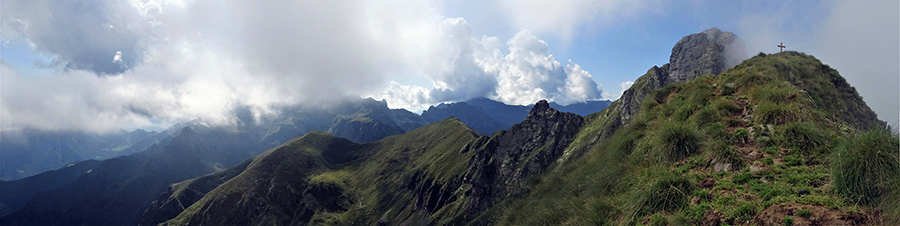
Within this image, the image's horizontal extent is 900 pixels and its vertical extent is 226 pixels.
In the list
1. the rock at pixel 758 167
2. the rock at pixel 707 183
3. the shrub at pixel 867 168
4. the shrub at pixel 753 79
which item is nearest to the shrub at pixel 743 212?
the rock at pixel 707 183

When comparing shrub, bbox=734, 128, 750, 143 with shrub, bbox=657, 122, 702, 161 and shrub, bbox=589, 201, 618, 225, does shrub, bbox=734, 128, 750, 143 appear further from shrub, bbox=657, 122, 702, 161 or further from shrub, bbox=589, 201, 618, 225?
shrub, bbox=589, 201, 618, 225

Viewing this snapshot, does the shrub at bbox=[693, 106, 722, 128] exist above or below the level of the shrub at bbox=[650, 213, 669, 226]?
above

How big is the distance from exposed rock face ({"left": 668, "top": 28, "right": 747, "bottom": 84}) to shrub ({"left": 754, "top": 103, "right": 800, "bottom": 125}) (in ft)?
469

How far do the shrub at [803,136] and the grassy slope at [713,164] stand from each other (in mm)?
25

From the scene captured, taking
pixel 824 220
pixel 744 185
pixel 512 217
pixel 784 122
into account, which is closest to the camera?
pixel 824 220

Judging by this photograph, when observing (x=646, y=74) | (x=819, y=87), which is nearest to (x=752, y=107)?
(x=819, y=87)

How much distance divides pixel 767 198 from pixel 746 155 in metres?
3.06

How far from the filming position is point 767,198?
9.09 metres

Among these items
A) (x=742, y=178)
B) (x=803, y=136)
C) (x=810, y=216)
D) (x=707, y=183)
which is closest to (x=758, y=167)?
(x=742, y=178)

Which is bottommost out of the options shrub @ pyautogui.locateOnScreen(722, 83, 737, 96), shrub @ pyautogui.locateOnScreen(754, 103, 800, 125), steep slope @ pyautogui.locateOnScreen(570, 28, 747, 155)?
shrub @ pyautogui.locateOnScreen(754, 103, 800, 125)

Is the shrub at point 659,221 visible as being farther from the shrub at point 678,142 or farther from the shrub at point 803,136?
the shrub at point 803,136

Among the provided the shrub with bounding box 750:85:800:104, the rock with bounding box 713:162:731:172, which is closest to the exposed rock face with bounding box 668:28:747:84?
the shrub with bounding box 750:85:800:104

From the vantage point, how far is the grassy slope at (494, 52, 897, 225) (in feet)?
30.8

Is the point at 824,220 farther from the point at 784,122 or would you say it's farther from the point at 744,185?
the point at 784,122
